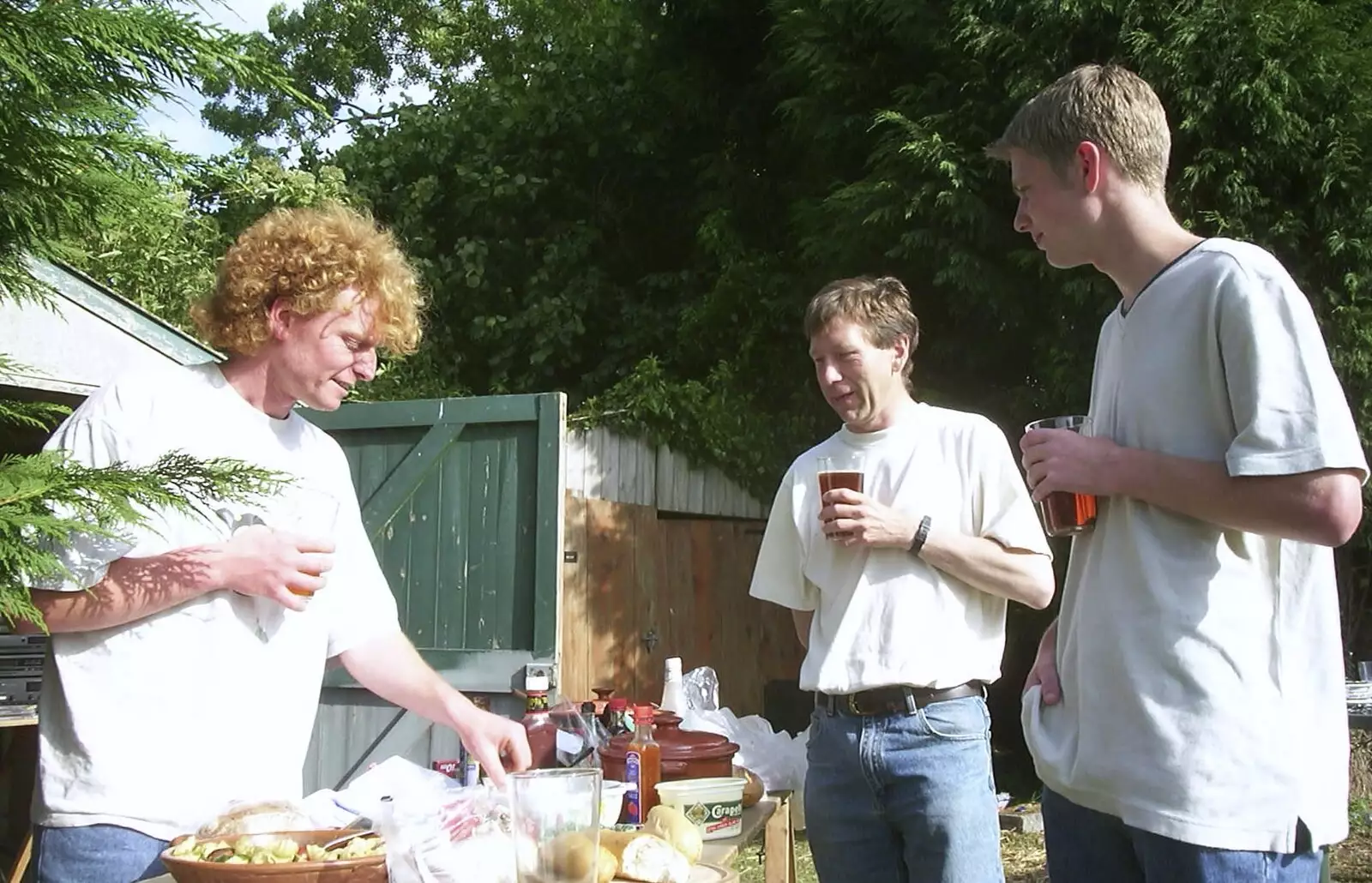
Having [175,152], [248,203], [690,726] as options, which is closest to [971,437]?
[690,726]

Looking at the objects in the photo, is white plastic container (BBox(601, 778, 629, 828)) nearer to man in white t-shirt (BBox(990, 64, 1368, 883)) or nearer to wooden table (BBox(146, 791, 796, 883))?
wooden table (BBox(146, 791, 796, 883))

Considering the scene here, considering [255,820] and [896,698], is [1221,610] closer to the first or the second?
[896,698]

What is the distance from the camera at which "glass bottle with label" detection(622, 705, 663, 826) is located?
225 cm

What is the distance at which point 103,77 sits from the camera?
1.45 m

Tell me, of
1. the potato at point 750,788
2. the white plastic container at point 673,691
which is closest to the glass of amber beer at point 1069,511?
the potato at point 750,788

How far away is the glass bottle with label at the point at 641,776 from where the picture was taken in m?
2.25

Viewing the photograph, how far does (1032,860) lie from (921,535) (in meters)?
4.24

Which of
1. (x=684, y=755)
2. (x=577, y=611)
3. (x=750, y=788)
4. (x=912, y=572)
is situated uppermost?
(x=912, y=572)

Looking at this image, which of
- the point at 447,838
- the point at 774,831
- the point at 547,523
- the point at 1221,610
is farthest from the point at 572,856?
the point at 547,523

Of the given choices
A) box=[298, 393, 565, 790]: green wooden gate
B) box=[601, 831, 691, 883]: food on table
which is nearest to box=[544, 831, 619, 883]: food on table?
box=[601, 831, 691, 883]: food on table

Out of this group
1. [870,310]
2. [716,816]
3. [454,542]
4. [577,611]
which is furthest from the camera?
[577,611]

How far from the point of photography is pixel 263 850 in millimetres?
1472

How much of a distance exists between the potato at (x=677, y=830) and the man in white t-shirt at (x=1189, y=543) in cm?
63

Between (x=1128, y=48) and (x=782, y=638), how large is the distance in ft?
14.4
